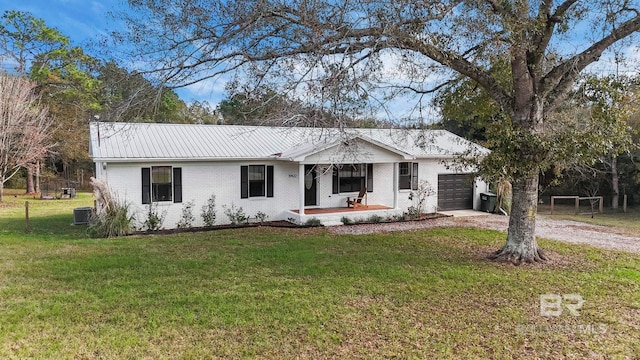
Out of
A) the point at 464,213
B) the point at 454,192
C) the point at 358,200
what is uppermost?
the point at 454,192

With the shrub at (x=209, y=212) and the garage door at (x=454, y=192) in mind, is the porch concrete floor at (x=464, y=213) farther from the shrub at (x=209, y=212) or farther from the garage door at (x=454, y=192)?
the shrub at (x=209, y=212)

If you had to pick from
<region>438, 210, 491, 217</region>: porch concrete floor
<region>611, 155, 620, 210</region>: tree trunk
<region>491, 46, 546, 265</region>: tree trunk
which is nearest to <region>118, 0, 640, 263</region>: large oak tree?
<region>491, 46, 546, 265</region>: tree trunk

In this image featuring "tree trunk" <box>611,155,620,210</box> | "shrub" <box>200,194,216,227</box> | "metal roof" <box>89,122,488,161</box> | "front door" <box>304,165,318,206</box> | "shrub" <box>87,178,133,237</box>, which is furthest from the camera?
"tree trunk" <box>611,155,620,210</box>

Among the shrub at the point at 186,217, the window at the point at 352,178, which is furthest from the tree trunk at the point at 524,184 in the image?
the shrub at the point at 186,217

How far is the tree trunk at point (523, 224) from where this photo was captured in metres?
8.70

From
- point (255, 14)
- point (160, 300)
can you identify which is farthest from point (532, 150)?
point (160, 300)

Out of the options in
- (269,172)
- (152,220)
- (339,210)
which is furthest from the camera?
(339,210)

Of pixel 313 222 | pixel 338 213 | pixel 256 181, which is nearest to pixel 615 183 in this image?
pixel 338 213

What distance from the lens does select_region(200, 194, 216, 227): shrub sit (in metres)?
14.3

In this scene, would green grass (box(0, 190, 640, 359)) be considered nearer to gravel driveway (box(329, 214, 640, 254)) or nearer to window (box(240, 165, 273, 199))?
gravel driveway (box(329, 214, 640, 254))

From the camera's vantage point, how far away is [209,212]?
14.3 metres

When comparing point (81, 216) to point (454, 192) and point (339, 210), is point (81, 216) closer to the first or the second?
point (339, 210)

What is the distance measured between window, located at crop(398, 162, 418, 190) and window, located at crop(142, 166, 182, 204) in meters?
9.18

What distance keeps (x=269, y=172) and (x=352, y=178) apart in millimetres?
3829
